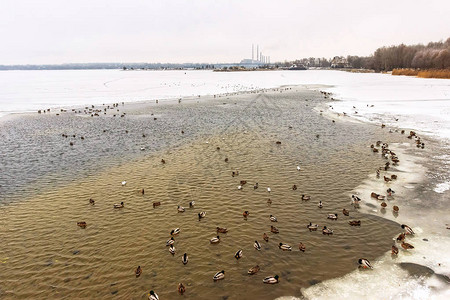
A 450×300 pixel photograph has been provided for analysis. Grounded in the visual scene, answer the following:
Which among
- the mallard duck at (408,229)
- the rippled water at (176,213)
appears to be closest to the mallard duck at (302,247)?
the rippled water at (176,213)

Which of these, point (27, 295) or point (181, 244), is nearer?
point (27, 295)

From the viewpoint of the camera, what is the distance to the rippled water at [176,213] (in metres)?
10.0

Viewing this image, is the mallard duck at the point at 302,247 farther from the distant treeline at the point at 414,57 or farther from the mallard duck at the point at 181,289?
the distant treeline at the point at 414,57

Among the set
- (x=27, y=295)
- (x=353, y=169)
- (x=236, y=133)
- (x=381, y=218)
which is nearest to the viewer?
(x=27, y=295)

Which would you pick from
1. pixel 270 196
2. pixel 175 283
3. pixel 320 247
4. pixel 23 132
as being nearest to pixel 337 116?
pixel 270 196

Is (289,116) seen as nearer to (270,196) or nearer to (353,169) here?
(353,169)

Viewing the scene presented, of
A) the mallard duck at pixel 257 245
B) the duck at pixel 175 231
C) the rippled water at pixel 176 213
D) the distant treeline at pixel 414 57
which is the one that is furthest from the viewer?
the distant treeline at pixel 414 57

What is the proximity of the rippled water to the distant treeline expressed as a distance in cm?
11383

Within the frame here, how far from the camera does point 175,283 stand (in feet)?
32.0

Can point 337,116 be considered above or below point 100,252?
above

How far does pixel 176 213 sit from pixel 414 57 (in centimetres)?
15558

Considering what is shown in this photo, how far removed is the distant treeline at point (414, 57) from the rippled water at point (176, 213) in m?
114

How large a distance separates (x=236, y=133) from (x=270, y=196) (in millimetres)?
14628

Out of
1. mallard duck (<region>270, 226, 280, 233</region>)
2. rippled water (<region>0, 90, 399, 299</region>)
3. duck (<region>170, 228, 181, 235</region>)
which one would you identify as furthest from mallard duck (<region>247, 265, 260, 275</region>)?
duck (<region>170, 228, 181, 235</region>)
